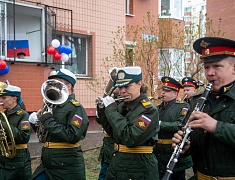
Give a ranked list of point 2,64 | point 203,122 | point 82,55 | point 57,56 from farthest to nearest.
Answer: point 82,55 < point 57,56 < point 2,64 < point 203,122

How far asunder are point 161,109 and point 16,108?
2.65 meters

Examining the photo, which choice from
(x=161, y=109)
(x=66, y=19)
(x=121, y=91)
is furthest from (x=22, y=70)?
(x=121, y=91)

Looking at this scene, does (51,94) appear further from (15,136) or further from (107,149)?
(107,149)

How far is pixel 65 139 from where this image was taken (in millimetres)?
4535

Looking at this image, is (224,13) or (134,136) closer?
(134,136)

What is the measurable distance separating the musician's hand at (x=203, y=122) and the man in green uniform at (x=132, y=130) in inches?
43.1

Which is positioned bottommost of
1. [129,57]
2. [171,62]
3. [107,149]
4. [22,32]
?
[107,149]

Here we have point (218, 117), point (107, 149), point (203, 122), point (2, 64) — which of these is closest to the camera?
point (203, 122)

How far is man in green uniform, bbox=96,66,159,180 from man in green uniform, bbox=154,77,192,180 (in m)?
1.81

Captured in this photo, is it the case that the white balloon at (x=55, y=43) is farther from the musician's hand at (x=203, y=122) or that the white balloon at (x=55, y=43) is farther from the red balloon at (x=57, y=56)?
the musician's hand at (x=203, y=122)

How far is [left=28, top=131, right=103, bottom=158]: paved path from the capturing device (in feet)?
31.1

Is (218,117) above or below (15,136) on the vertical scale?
above

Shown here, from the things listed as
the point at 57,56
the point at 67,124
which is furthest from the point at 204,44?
the point at 57,56

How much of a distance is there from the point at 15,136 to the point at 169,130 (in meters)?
2.59
